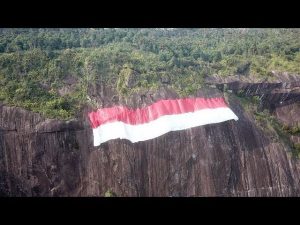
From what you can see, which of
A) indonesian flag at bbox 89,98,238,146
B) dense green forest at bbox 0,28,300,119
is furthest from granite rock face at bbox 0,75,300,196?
dense green forest at bbox 0,28,300,119

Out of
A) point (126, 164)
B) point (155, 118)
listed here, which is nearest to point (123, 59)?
point (155, 118)

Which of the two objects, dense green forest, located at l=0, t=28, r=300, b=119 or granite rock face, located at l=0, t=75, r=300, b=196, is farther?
dense green forest, located at l=0, t=28, r=300, b=119

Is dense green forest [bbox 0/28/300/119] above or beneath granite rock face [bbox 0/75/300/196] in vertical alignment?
above

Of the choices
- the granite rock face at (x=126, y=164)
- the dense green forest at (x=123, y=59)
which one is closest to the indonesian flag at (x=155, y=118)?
the granite rock face at (x=126, y=164)

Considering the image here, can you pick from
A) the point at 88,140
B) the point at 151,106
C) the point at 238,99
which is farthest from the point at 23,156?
the point at 238,99

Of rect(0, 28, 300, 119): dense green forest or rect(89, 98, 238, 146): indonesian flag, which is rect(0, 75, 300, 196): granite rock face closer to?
rect(89, 98, 238, 146): indonesian flag

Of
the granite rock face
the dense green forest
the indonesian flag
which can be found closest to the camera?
the granite rock face

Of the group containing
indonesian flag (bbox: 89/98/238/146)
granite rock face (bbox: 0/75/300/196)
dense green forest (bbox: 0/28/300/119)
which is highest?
dense green forest (bbox: 0/28/300/119)
